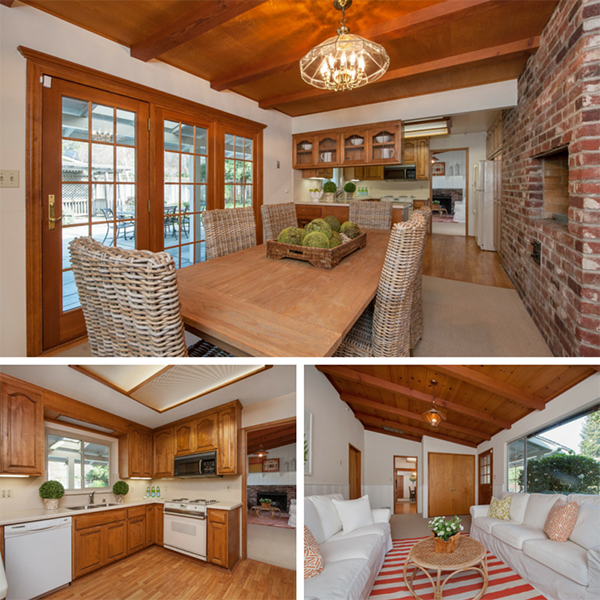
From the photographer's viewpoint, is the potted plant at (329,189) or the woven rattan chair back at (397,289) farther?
the potted plant at (329,189)

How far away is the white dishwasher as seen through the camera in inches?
38.6

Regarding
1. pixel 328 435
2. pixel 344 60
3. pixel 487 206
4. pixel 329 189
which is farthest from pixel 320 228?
pixel 487 206

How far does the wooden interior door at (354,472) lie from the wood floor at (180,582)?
0.81 ft

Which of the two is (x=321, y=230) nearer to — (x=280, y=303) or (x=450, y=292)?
(x=280, y=303)

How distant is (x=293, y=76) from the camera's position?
4.48m

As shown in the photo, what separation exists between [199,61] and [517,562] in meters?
4.42

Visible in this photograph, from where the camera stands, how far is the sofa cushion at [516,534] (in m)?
0.97

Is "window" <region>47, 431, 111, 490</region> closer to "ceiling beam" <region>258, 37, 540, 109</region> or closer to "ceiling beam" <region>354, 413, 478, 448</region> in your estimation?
"ceiling beam" <region>354, 413, 478, 448</region>

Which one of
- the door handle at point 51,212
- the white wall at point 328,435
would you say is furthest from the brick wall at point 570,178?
the door handle at point 51,212

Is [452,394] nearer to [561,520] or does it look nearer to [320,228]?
[561,520]

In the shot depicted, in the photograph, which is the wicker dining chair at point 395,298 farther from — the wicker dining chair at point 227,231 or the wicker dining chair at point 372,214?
the wicker dining chair at point 372,214

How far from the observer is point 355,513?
1.06m

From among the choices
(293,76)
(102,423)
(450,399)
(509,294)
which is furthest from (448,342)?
(293,76)

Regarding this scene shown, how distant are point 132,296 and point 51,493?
55cm
